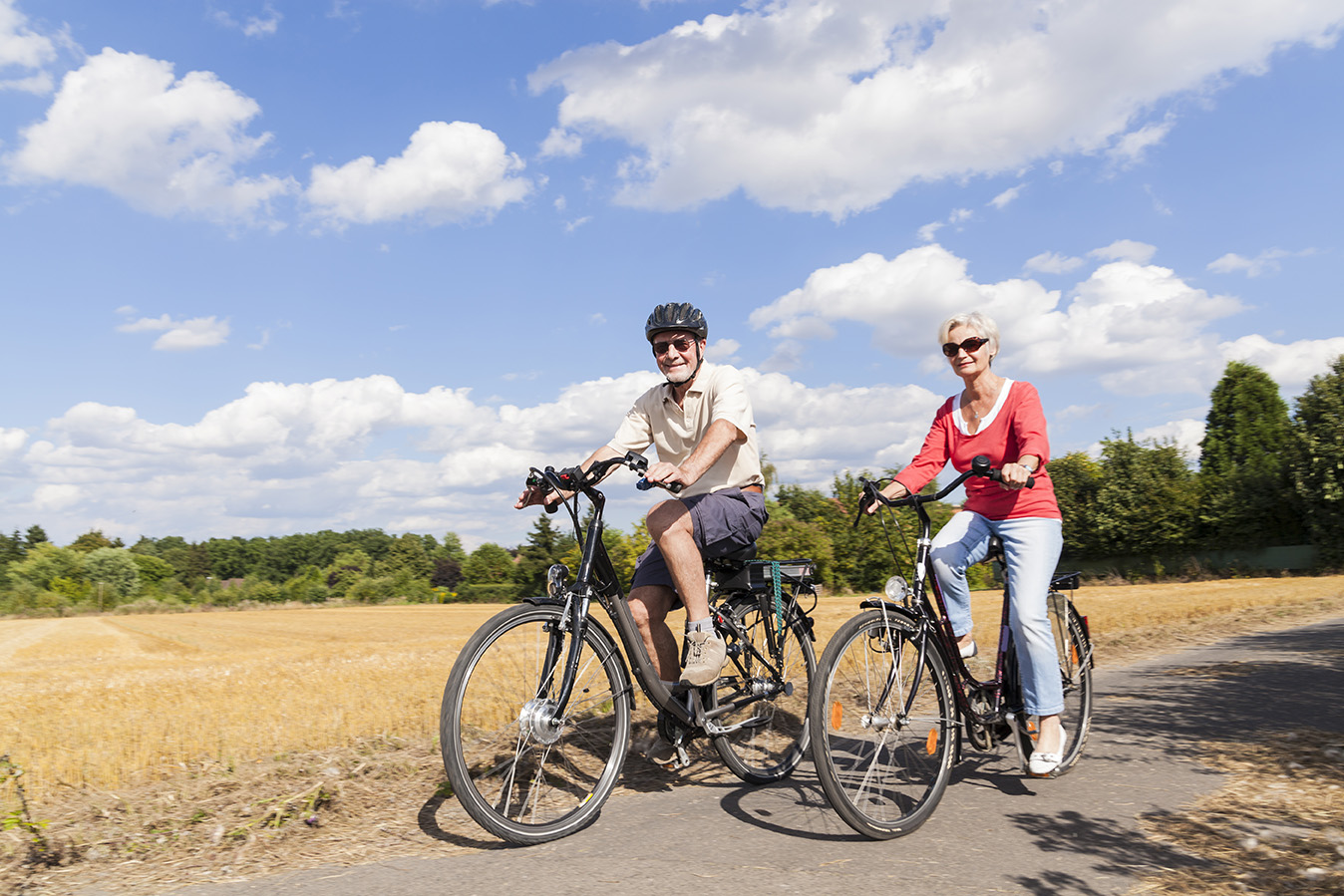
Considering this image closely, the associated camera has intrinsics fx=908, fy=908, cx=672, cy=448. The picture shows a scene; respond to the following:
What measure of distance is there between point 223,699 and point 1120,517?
138 ft

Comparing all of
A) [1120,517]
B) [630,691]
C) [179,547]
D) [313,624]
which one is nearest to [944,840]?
[630,691]

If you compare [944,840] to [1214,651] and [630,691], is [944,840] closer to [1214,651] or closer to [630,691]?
[630,691]

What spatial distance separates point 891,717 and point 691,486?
1.41 meters

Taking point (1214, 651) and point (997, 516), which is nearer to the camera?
point (997, 516)

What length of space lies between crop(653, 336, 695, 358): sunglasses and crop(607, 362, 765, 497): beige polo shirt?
153 mm

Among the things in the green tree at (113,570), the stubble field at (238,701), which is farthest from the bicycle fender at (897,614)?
the green tree at (113,570)

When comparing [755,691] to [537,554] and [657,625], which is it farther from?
[537,554]

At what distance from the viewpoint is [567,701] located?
373 cm

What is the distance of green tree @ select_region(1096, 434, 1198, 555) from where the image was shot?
41969 mm

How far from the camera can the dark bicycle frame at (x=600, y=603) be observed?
3.71 m

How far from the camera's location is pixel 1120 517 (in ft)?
143

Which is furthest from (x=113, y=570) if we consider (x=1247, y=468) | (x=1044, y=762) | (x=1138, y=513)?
(x=1044, y=762)

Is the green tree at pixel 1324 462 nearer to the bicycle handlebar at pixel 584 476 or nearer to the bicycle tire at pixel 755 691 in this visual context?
the bicycle tire at pixel 755 691

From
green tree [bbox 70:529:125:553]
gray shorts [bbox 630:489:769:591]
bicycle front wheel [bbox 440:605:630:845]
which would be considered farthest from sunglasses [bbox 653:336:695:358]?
green tree [bbox 70:529:125:553]
